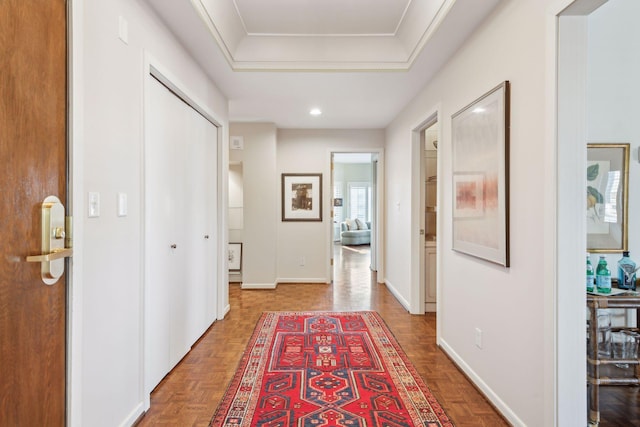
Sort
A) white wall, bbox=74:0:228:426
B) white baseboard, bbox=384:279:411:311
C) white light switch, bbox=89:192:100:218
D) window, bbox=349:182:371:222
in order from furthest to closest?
window, bbox=349:182:371:222 → white baseboard, bbox=384:279:411:311 → white light switch, bbox=89:192:100:218 → white wall, bbox=74:0:228:426

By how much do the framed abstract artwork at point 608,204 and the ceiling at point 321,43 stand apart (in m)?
1.24

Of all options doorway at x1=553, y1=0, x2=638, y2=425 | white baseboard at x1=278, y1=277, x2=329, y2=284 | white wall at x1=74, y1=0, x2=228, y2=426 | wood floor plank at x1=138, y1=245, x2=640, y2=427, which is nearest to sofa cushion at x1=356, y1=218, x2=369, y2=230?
white baseboard at x1=278, y1=277, x2=329, y2=284

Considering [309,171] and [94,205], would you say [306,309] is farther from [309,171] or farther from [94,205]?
[94,205]

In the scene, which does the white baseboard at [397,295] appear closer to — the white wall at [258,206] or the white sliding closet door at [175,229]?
the white wall at [258,206]

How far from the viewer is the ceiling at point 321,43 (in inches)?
90.2

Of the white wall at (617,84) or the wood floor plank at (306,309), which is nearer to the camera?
the wood floor plank at (306,309)

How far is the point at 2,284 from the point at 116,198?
2.55 ft

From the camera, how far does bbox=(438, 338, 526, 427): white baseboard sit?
73.3 inches

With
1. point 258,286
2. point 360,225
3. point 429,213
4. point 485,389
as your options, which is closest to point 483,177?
point 485,389

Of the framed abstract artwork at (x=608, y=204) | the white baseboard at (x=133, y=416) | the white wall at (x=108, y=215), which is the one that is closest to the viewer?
the white wall at (x=108, y=215)

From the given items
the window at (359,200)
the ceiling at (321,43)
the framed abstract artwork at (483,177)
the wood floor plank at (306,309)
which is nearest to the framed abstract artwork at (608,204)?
the framed abstract artwork at (483,177)

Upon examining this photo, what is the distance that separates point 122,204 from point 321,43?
84.6 inches

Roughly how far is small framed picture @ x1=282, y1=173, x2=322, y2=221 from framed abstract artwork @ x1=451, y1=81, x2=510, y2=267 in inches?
115

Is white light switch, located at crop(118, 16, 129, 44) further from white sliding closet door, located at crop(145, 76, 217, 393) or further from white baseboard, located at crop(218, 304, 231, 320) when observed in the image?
white baseboard, located at crop(218, 304, 231, 320)
